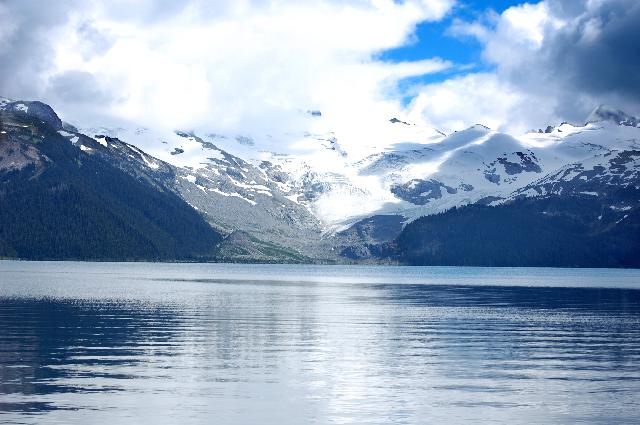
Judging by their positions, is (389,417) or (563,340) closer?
Result: (389,417)

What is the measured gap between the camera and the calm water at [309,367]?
6000cm

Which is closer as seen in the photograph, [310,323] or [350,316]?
Answer: [310,323]

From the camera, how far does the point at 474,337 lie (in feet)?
358

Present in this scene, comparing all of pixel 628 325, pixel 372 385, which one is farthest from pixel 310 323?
pixel 372 385

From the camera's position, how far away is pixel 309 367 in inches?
3159

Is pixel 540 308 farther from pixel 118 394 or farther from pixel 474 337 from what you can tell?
pixel 118 394

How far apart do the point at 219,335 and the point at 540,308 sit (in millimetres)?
82316

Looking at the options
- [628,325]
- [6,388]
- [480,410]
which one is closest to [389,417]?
Result: [480,410]

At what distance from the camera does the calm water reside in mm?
60000

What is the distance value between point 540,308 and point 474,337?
64763 mm

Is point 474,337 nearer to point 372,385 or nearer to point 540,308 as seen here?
point 372,385

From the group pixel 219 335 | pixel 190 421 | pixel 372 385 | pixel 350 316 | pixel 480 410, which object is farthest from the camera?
pixel 350 316

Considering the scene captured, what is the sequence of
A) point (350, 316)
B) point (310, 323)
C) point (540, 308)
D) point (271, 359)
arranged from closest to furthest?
point (271, 359) < point (310, 323) < point (350, 316) < point (540, 308)

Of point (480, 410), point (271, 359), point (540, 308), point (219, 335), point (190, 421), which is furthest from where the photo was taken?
point (540, 308)
